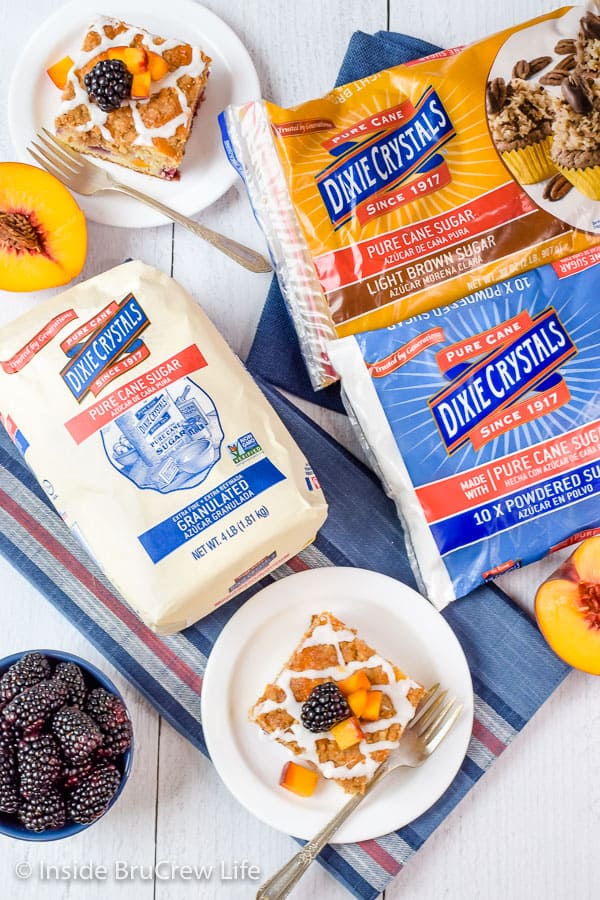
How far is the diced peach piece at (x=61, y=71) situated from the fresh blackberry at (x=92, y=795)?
→ 1.01m

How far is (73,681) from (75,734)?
8cm

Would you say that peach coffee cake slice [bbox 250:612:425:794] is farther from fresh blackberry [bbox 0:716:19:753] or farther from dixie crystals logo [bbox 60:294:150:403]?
dixie crystals logo [bbox 60:294:150:403]

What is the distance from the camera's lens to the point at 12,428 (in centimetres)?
122

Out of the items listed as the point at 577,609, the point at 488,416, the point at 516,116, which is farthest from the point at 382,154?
the point at 577,609

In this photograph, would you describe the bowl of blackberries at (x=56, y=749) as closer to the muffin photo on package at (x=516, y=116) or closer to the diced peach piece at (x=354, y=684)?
the diced peach piece at (x=354, y=684)

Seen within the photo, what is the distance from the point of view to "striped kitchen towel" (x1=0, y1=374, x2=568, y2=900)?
131 cm

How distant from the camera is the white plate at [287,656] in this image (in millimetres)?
1254

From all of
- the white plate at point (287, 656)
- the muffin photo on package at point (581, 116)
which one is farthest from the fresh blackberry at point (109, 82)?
the white plate at point (287, 656)

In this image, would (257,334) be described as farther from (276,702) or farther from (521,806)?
(521,806)

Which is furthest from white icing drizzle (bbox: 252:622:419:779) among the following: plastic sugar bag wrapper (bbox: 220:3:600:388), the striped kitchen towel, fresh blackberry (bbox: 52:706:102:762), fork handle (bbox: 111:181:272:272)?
fork handle (bbox: 111:181:272:272)

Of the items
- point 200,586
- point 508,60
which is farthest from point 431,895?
point 508,60

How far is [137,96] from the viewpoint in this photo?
4.15 feet

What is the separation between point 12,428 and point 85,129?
463 millimetres

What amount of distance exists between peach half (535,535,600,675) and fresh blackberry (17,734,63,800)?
2.37ft
